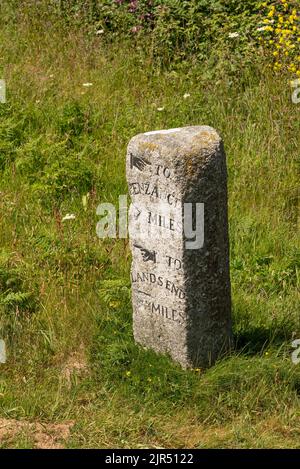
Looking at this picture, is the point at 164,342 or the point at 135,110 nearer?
the point at 164,342

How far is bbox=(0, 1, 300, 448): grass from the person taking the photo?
542 cm

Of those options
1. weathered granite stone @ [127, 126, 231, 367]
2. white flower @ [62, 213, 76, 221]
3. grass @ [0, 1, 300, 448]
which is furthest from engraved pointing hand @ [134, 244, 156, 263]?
white flower @ [62, 213, 76, 221]

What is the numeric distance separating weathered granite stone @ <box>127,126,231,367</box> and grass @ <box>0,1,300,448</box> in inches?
6.6

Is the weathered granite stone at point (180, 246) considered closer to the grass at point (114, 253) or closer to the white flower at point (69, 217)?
the grass at point (114, 253)

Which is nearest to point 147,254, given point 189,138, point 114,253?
point 189,138

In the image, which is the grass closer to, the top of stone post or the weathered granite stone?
the weathered granite stone

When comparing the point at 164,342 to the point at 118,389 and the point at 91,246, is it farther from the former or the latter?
the point at 91,246

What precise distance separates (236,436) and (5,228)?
261 cm

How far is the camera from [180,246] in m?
5.39

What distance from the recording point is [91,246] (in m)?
6.86

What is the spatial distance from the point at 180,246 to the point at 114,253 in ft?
4.64

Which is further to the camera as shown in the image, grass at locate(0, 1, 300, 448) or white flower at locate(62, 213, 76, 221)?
white flower at locate(62, 213, 76, 221)

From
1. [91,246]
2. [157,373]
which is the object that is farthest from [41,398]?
[91,246]

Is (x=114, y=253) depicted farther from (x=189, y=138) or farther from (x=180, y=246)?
(x=189, y=138)
